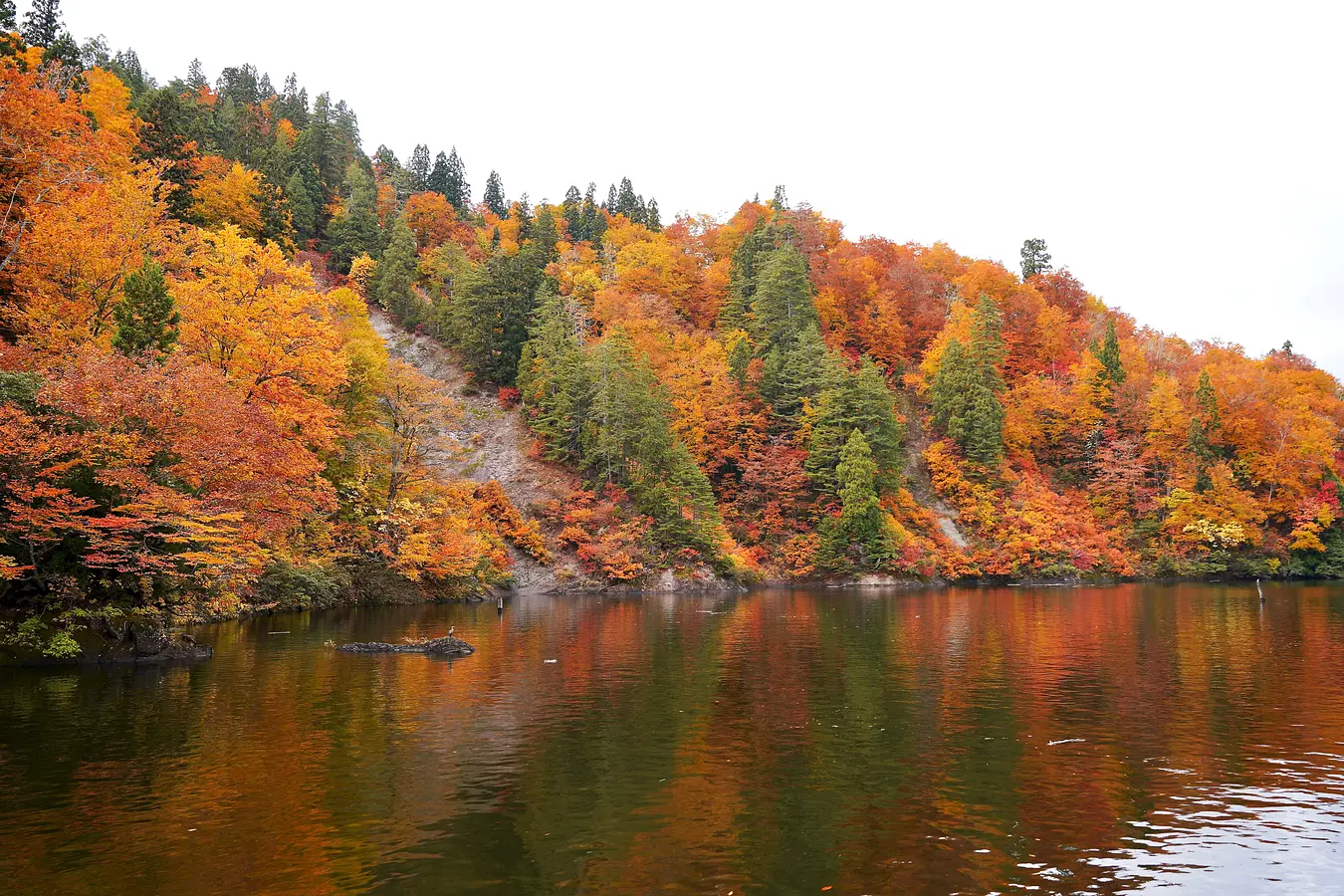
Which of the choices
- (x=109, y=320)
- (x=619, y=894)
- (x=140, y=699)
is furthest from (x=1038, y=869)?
(x=109, y=320)

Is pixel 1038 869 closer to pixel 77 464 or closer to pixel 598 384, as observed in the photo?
pixel 77 464

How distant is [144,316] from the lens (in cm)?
3294

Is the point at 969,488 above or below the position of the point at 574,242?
below

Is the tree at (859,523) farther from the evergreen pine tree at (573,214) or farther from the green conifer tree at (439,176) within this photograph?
the green conifer tree at (439,176)

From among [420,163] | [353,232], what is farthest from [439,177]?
[353,232]

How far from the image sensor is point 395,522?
174 ft

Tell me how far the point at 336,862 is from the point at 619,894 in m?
4.28

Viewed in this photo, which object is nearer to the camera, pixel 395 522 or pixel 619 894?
pixel 619 894

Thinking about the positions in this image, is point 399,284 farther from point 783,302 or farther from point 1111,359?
point 1111,359

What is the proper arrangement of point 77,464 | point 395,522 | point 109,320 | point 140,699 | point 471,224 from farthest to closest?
point 471,224 → point 395,522 → point 109,320 → point 77,464 → point 140,699

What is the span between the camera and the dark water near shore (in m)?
11.9

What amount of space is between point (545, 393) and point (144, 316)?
155ft

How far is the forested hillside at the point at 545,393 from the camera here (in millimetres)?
29641

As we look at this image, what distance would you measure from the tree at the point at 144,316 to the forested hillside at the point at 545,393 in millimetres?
130
